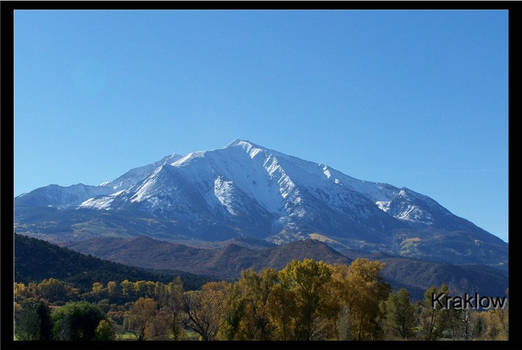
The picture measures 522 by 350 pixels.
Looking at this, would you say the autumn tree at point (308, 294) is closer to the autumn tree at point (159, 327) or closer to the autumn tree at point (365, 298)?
the autumn tree at point (365, 298)

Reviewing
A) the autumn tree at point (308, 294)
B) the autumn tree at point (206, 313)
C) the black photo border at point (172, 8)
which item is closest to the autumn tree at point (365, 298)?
the autumn tree at point (308, 294)

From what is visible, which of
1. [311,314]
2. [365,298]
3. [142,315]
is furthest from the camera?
[142,315]

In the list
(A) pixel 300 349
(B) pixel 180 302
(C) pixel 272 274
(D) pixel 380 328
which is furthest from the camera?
(B) pixel 180 302

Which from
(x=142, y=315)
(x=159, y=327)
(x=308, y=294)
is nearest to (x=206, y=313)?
(x=159, y=327)

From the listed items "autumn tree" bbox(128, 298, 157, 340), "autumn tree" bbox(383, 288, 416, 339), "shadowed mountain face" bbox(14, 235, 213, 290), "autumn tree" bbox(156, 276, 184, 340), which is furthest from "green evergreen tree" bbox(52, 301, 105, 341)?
"shadowed mountain face" bbox(14, 235, 213, 290)

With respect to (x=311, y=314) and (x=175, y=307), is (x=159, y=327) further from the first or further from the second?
(x=311, y=314)

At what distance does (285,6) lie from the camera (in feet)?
44.7

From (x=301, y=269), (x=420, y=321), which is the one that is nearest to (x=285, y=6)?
(x=301, y=269)

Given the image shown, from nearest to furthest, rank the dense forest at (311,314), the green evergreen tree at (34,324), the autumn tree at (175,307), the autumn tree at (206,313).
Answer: the dense forest at (311,314)
the green evergreen tree at (34,324)
the autumn tree at (206,313)
the autumn tree at (175,307)

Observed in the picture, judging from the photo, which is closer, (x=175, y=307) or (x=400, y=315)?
(x=400, y=315)

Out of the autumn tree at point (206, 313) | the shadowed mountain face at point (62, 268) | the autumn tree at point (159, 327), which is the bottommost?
the autumn tree at point (159, 327)

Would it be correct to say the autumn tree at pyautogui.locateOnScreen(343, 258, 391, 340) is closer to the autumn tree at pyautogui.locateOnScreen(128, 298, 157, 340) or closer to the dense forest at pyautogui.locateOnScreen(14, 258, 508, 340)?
the dense forest at pyautogui.locateOnScreen(14, 258, 508, 340)
